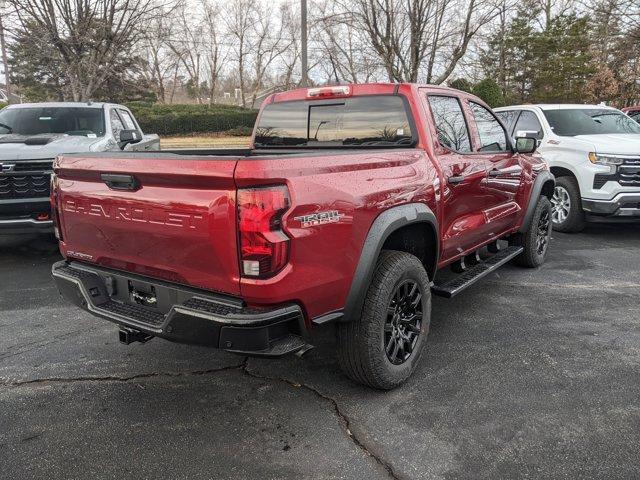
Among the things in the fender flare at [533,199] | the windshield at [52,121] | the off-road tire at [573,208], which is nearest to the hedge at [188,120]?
the windshield at [52,121]

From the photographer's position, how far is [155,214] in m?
2.46

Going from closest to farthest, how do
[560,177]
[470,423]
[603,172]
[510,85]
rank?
[470,423]
[603,172]
[560,177]
[510,85]

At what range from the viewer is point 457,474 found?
7.64ft

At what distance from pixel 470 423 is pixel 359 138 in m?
2.12

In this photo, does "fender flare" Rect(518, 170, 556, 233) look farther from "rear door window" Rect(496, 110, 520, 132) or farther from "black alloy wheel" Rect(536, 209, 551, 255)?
"rear door window" Rect(496, 110, 520, 132)

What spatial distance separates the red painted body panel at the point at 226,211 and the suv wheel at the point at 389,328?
27cm

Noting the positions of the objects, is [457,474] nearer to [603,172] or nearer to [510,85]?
[603,172]

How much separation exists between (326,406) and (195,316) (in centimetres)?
107

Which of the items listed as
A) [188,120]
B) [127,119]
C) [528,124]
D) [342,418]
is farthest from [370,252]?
[188,120]

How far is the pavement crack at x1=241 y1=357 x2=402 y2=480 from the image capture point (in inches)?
94.3

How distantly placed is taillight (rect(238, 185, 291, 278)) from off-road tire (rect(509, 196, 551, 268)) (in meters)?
3.92

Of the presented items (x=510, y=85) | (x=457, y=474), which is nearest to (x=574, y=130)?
(x=457, y=474)

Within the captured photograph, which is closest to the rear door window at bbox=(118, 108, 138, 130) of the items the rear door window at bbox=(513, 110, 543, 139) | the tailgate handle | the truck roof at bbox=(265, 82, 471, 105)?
the truck roof at bbox=(265, 82, 471, 105)

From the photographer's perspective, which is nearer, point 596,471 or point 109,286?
point 596,471
